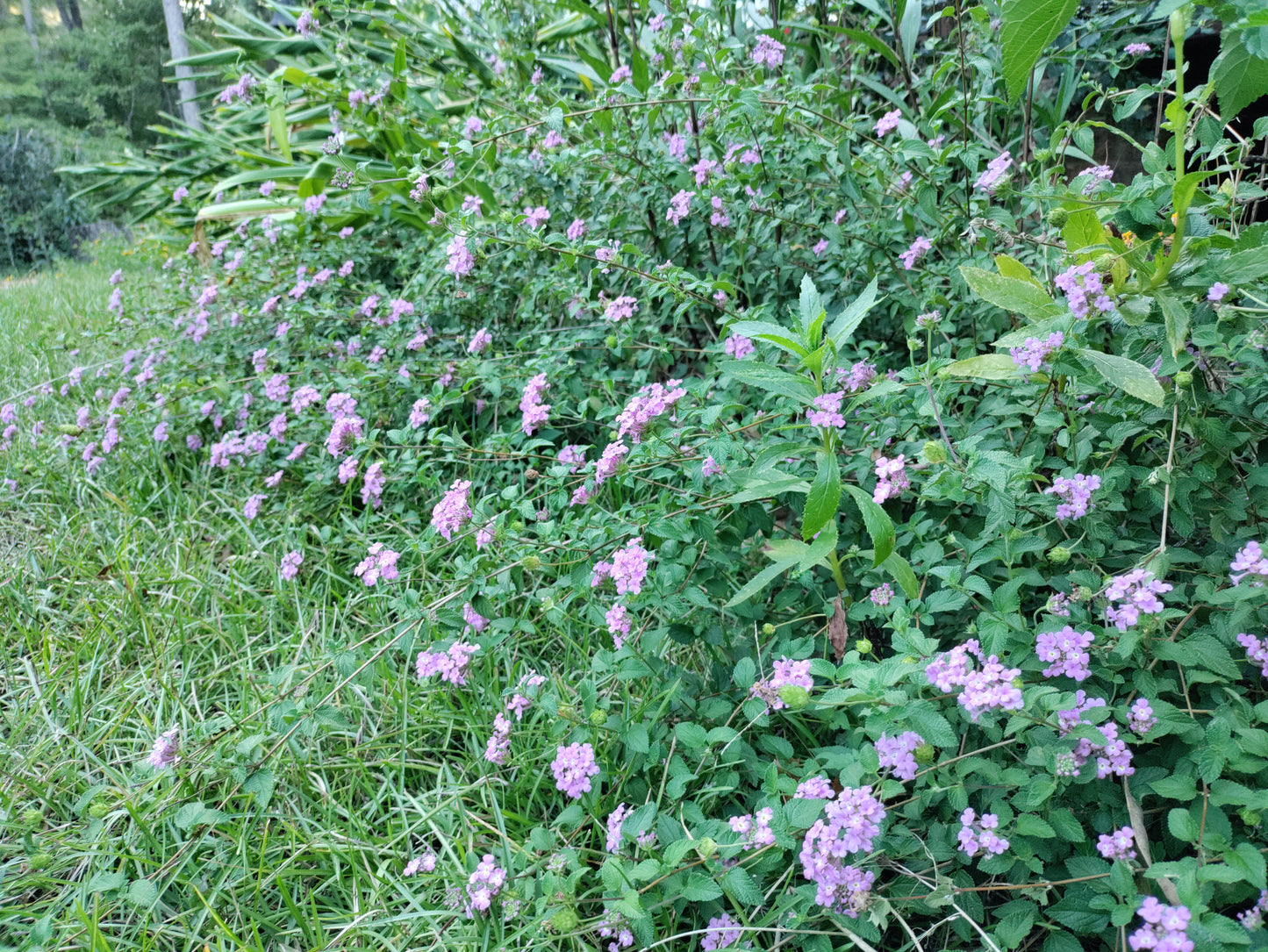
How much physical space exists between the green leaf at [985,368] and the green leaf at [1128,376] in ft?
0.37

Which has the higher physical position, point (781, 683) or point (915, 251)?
point (915, 251)

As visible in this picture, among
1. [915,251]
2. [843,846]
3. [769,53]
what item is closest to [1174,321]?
[915,251]

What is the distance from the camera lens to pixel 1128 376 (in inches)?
43.2

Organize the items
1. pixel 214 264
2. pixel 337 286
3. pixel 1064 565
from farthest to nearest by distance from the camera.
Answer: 1. pixel 214 264
2. pixel 337 286
3. pixel 1064 565

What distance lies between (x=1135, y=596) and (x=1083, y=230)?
60 centimetres

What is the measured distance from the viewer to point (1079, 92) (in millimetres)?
2404

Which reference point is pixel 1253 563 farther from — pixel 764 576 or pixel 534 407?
pixel 534 407

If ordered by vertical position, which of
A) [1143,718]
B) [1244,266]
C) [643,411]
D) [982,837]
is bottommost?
[982,837]

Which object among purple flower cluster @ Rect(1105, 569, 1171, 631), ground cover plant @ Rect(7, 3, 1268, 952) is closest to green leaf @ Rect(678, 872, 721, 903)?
ground cover plant @ Rect(7, 3, 1268, 952)

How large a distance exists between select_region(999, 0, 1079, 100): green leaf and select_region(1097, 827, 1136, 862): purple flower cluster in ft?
3.06

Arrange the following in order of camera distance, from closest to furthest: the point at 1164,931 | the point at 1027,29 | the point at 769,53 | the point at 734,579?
the point at 1164,931
the point at 1027,29
the point at 734,579
the point at 769,53

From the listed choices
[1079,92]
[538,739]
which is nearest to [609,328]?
[538,739]

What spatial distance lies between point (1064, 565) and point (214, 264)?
310 cm

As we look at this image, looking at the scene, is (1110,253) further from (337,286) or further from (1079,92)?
(337,286)
